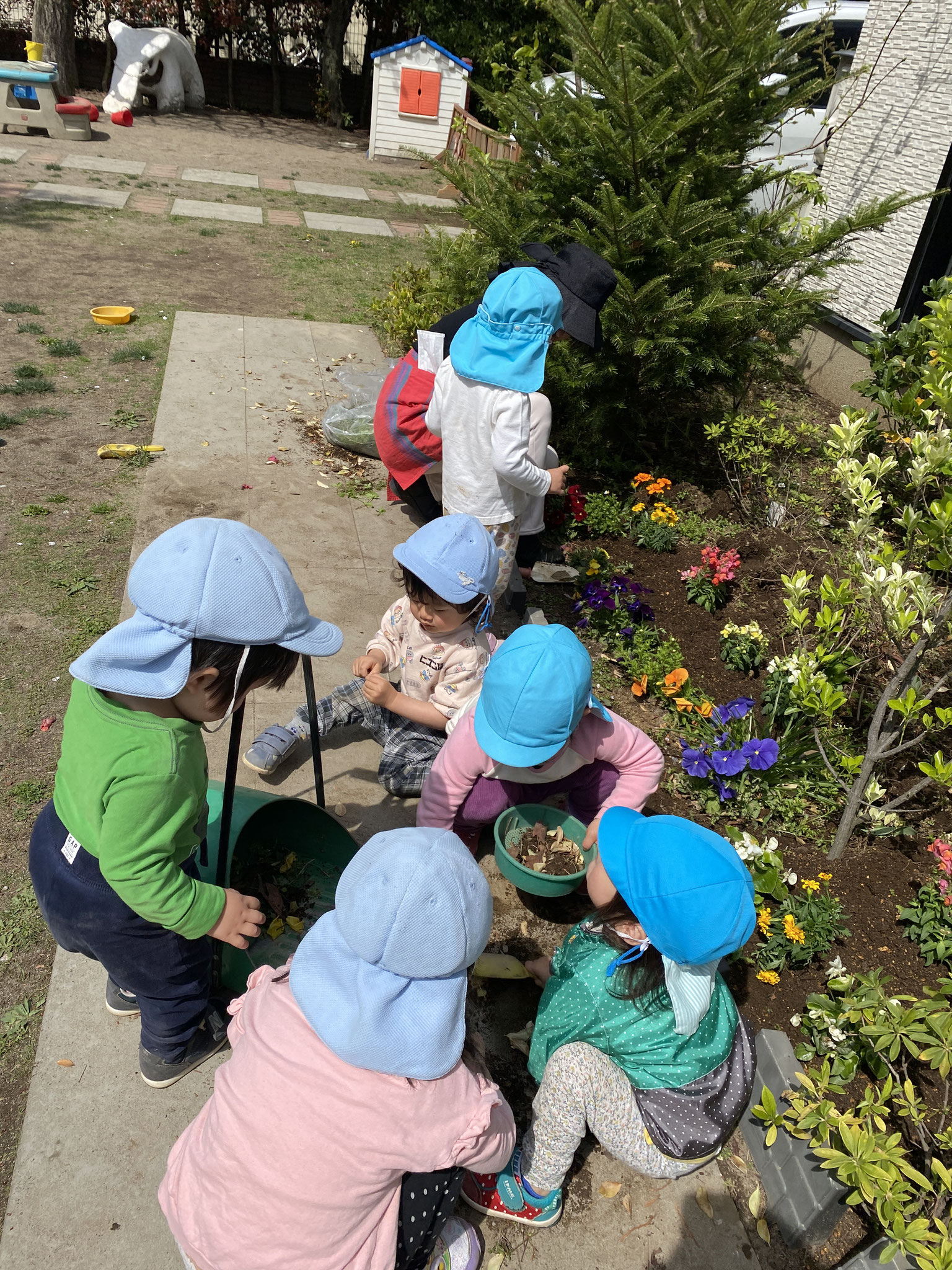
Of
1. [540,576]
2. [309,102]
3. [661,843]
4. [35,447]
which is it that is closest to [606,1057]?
[661,843]

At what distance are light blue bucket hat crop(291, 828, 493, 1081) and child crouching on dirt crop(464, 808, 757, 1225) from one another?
541 mm

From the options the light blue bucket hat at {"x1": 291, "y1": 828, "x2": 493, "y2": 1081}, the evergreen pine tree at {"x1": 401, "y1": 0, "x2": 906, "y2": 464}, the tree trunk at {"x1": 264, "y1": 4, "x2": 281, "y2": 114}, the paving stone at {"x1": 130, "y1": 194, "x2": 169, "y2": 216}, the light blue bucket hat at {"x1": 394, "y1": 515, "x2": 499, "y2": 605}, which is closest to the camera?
the light blue bucket hat at {"x1": 291, "y1": 828, "x2": 493, "y2": 1081}

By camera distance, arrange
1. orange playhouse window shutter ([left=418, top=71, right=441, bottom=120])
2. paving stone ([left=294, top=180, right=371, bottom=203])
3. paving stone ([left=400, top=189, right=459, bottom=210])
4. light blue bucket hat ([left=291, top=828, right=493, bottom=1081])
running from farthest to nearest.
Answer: orange playhouse window shutter ([left=418, top=71, right=441, bottom=120])
paving stone ([left=400, top=189, right=459, bottom=210])
paving stone ([left=294, top=180, right=371, bottom=203])
light blue bucket hat ([left=291, top=828, right=493, bottom=1081])

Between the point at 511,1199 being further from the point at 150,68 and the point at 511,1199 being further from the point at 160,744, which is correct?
the point at 150,68

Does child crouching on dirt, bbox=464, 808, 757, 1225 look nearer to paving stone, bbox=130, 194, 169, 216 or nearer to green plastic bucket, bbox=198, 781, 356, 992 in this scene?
green plastic bucket, bbox=198, 781, 356, 992

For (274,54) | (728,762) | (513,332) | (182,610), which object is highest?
(274,54)

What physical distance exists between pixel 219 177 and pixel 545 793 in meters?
12.7

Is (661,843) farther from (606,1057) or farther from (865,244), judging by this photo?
(865,244)

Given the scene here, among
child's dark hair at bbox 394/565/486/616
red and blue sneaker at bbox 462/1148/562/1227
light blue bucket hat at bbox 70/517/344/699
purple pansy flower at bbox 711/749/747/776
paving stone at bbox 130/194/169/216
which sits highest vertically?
light blue bucket hat at bbox 70/517/344/699

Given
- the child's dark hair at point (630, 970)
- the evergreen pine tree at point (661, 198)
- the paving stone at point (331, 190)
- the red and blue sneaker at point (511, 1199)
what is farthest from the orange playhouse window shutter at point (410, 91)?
the red and blue sneaker at point (511, 1199)

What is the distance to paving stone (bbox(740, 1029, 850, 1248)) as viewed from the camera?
2.09 meters

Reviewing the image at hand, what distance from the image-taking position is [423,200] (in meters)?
13.3

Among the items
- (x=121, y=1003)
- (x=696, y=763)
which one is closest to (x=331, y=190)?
(x=696, y=763)

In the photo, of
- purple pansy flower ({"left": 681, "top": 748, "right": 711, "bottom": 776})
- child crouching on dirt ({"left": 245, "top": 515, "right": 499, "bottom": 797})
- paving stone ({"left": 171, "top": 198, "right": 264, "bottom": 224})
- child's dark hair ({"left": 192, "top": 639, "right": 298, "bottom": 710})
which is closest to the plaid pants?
child crouching on dirt ({"left": 245, "top": 515, "right": 499, "bottom": 797})
